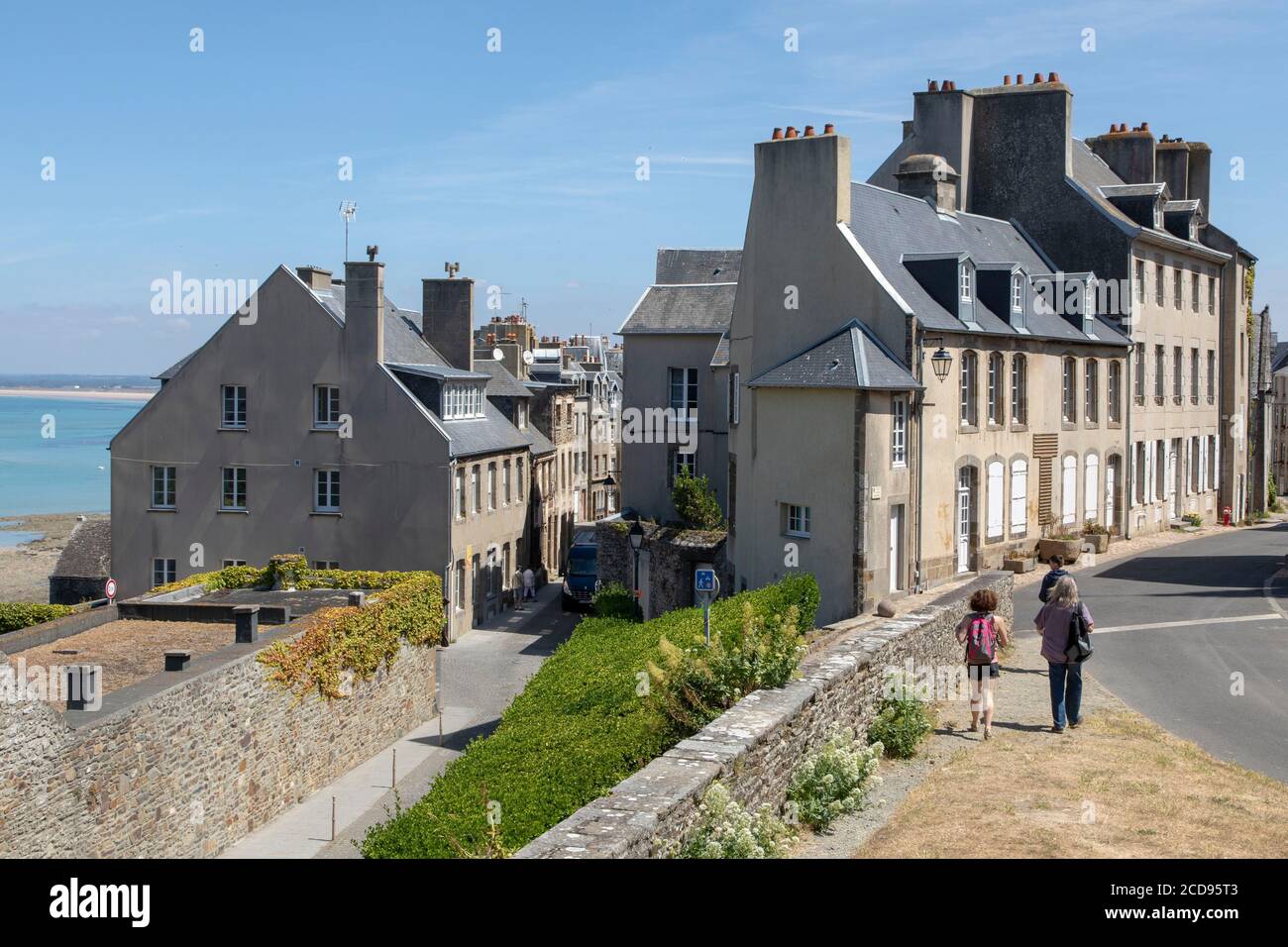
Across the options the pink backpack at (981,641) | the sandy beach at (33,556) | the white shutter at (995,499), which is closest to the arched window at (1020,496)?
the white shutter at (995,499)

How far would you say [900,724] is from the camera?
1302 centimetres

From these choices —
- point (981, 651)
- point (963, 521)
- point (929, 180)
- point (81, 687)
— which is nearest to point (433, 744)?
point (81, 687)

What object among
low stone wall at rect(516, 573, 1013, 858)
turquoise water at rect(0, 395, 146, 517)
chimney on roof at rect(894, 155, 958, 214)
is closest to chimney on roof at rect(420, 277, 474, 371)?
chimney on roof at rect(894, 155, 958, 214)

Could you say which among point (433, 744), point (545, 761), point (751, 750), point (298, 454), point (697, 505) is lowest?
point (433, 744)

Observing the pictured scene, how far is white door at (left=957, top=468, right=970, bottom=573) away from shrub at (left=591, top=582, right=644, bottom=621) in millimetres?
8903

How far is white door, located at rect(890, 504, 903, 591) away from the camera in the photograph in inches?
1133

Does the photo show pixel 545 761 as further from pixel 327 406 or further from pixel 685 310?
pixel 685 310

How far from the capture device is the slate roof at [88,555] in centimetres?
4272

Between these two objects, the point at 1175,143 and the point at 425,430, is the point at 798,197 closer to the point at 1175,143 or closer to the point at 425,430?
the point at 425,430

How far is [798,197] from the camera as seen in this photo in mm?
29891

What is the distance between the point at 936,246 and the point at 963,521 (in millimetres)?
7236

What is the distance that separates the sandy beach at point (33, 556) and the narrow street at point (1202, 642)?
34.9m

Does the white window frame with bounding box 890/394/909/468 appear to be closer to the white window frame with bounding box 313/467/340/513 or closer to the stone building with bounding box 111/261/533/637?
the stone building with bounding box 111/261/533/637
